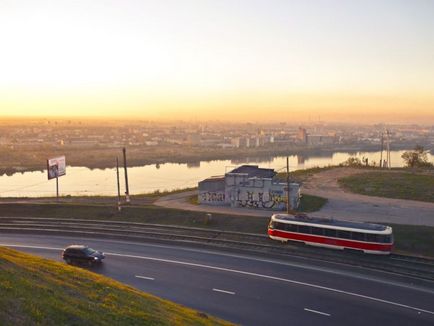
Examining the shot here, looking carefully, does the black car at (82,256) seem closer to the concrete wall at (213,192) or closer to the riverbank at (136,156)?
the concrete wall at (213,192)

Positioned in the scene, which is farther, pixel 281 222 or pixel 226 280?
pixel 281 222

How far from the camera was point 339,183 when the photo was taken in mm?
51281

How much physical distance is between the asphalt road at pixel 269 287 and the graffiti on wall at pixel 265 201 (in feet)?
37.2

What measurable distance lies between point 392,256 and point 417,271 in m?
2.23

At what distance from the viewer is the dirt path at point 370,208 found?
34500 mm

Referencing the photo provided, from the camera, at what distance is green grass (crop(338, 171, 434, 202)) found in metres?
43.9

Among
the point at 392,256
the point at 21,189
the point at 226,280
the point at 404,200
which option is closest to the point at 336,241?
the point at 392,256

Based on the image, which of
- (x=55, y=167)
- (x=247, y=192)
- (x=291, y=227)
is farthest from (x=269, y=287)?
(x=55, y=167)

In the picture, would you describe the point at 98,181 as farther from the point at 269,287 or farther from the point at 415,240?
the point at 269,287

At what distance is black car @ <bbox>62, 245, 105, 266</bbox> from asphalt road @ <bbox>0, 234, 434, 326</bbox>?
2.17 feet

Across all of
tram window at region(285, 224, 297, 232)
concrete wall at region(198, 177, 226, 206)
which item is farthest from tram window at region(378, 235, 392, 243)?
concrete wall at region(198, 177, 226, 206)

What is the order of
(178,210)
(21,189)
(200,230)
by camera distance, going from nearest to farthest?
(200,230) < (178,210) < (21,189)

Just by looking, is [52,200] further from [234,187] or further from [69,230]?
[234,187]

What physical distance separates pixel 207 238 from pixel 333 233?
8.72 meters
